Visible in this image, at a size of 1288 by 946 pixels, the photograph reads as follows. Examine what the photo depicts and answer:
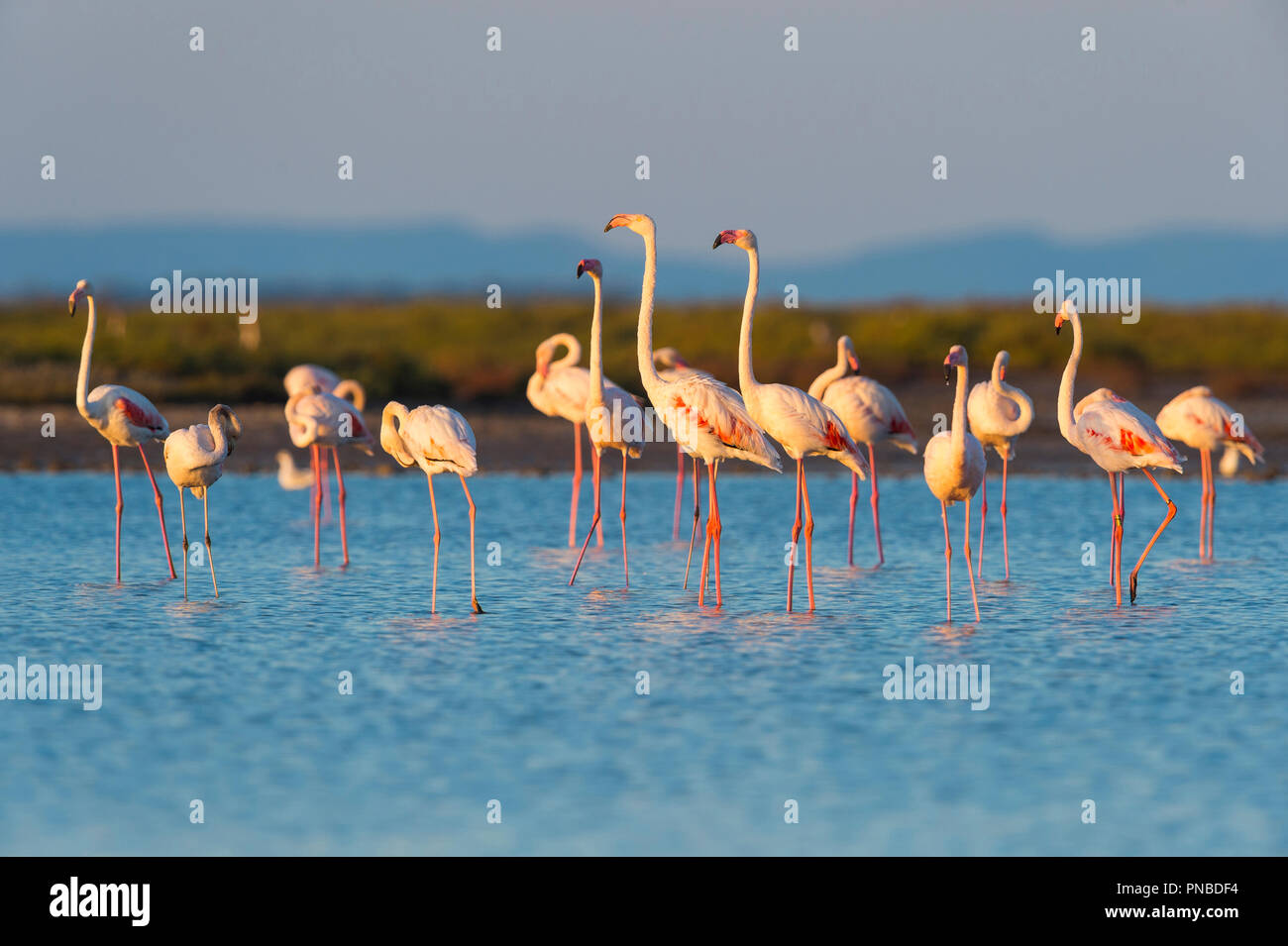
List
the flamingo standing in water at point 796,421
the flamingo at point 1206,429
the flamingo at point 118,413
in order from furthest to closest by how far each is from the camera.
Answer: the flamingo at point 1206,429, the flamingo at point 118,413, the flamingo standing in water at point 796,421

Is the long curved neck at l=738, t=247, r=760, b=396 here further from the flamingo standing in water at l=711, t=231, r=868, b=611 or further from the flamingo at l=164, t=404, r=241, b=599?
the flamingo at l=164, t=404, r=241, b=599

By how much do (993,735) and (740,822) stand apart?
1.62 metres

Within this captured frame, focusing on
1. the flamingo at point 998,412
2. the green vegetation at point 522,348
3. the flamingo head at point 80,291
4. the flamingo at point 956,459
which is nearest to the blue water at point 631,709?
the flamingo at point 956,459

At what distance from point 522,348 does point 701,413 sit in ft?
78.9

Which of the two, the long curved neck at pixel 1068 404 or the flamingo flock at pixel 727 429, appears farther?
the long curved neck at pixel 1068 404

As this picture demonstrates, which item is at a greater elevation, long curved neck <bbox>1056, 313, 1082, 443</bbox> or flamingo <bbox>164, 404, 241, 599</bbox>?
long curved neck <bbox>1056, 313, 1082, 443</bbox>

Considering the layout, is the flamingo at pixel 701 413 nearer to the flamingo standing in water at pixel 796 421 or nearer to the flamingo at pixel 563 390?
the flamingo standing in water at pixel 796 421

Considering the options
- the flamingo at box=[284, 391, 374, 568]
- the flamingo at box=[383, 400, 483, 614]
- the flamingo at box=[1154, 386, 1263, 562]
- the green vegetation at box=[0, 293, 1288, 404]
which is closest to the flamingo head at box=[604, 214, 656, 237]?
the flamingo at box=[383, 400, 483, 614]

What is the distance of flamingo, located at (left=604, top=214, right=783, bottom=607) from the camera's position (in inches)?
385

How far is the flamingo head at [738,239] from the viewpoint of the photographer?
10.0 meters

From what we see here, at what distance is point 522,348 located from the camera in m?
33.6

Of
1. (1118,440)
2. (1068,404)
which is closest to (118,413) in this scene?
(1068,404)

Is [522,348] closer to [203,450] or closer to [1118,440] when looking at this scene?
[203,450]

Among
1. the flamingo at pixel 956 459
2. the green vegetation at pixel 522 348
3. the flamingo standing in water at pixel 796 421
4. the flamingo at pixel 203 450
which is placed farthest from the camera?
the green vegetation at pixel 522 348
